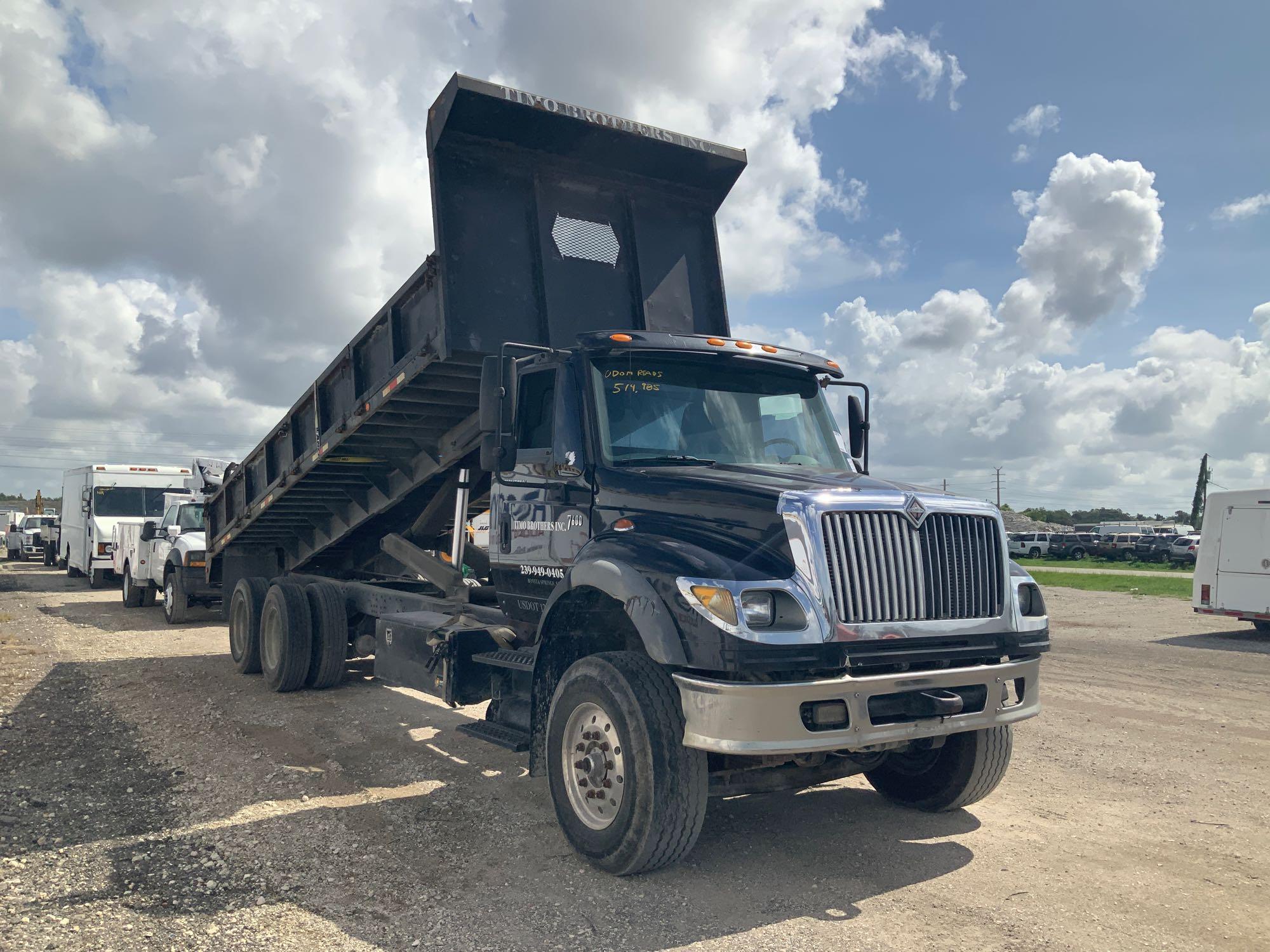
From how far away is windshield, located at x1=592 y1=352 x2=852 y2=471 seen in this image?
5555 millimetres

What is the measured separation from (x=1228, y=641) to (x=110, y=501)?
22.8m

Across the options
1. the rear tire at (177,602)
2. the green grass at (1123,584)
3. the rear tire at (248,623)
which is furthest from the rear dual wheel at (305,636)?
the green grass at (1123,584)

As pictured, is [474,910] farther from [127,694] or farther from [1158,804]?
[127,694]

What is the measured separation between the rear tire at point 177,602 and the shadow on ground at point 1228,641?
15.4 meters

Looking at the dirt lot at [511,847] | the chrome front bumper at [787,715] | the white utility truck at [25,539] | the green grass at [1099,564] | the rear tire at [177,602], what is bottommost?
the dirt lot at [511,847]

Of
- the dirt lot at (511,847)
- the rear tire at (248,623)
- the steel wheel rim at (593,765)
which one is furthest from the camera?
the rear tire at (248,623)

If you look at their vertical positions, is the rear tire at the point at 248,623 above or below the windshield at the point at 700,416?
below

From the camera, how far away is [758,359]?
597cm

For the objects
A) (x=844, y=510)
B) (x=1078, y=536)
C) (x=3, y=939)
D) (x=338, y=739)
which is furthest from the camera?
(x=1078, y=536)

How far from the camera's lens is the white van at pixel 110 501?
21.9 metres

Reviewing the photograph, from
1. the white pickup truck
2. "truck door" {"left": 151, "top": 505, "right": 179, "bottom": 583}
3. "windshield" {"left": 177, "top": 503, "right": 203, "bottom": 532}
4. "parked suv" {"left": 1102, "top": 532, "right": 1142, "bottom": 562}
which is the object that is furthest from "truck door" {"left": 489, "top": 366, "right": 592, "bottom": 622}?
"parked suv" {"left": 1102, "top": 532, "right": 1142, "bottom": 562}

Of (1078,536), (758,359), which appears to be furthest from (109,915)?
(1078,536)

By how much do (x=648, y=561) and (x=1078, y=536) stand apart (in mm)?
53663

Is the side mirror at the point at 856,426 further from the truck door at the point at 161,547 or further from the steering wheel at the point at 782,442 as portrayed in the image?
the truck door at the point at 161,547
